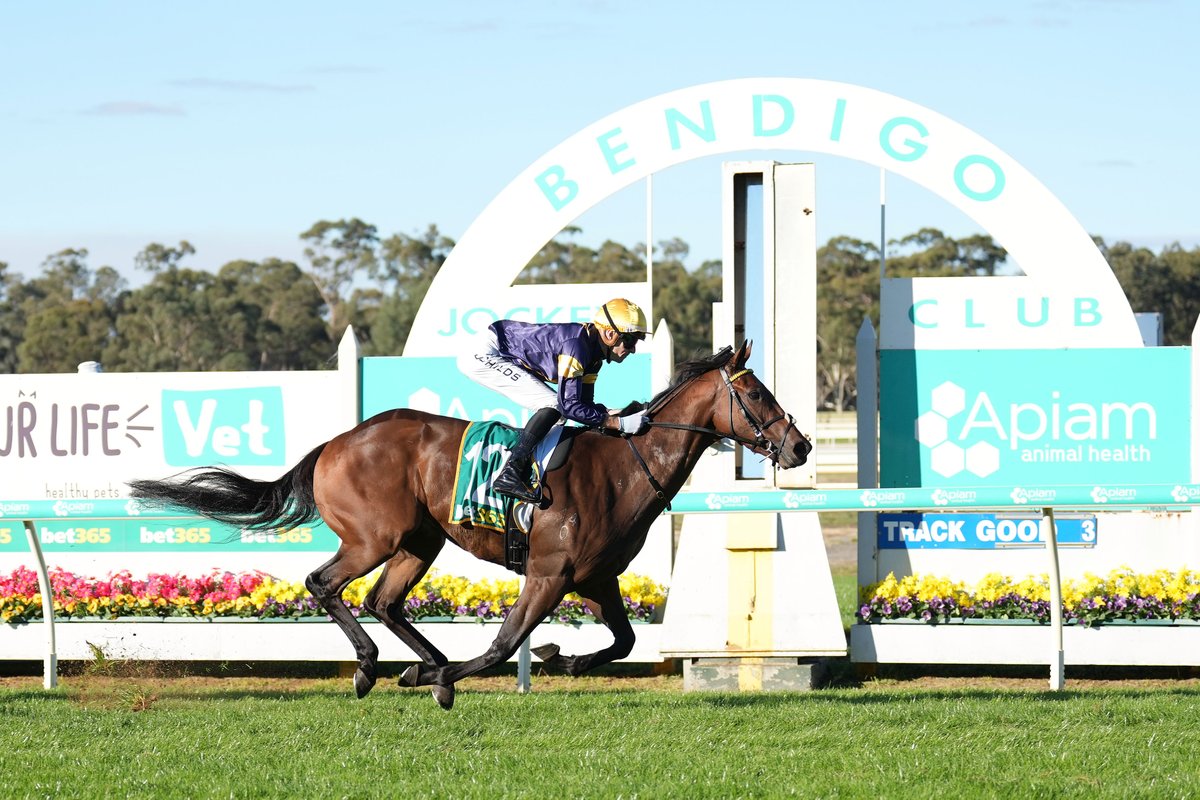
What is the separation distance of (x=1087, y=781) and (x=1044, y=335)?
164 inches

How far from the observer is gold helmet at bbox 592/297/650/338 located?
5586 mm

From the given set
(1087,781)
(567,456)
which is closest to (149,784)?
(567,456)

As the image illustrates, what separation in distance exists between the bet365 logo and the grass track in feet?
7.19

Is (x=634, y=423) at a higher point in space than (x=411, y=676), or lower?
higher

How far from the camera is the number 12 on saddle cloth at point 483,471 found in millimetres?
5762

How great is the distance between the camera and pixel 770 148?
865 centimetres

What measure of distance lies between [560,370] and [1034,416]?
3.85 m

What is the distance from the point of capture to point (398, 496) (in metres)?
5.97

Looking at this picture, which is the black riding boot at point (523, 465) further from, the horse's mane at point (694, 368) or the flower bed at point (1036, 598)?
the flower bed at point (1036, 598)

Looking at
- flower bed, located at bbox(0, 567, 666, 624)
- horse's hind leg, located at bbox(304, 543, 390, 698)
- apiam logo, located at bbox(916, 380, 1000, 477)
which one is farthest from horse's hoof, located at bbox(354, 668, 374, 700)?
apiam logo, located at bbox(916, 380, 1000, 477)

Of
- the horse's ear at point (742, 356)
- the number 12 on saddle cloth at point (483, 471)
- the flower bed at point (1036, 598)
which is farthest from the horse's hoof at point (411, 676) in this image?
the flower bed at point (1036, 598)

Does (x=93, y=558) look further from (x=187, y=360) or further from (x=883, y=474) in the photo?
(x=187, y=360)

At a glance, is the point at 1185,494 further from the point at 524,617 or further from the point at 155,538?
the point at 155,538

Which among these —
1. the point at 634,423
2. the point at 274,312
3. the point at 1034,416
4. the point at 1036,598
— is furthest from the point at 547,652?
the point at 274,312
